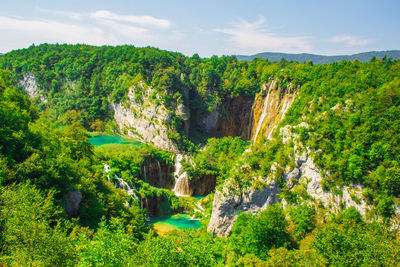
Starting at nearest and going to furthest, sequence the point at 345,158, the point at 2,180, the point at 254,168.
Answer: the point at 2,180 < the point at 345,158 < the point at 254,168

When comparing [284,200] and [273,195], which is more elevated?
[273,195]

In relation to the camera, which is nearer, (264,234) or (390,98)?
(264,234)

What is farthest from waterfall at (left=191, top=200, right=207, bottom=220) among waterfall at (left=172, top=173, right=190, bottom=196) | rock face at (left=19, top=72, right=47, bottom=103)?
rock face at (left=19, top=72, right=47, bottom=103)

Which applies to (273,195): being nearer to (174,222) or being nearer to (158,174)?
(174,222)

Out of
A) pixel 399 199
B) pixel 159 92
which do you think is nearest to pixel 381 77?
pixel 399 199

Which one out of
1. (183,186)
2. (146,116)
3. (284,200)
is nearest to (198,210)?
(183,186)

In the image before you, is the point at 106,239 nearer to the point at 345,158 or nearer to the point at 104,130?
the point at 345,158

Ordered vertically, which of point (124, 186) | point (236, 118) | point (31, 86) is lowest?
point (124, 186)
